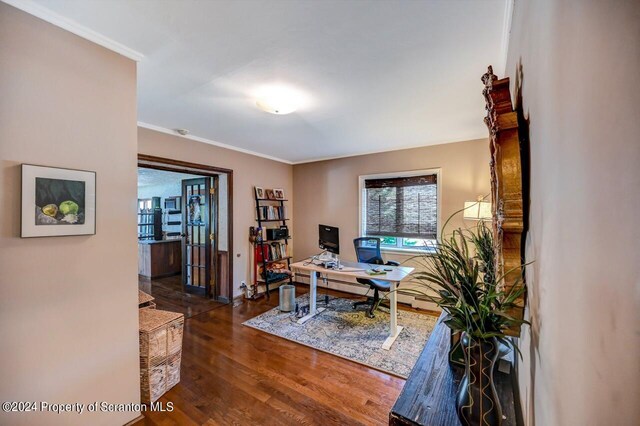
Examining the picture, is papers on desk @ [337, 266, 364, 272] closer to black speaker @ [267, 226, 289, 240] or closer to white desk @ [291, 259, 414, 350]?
white desk @ [291, 259, 414, 350]

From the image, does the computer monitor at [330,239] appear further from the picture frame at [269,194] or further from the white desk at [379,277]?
the picture frame at [269,194]

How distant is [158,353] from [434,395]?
2094mm

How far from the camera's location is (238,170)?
4250 millimetres

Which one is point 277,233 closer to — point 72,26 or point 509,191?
point 72,26

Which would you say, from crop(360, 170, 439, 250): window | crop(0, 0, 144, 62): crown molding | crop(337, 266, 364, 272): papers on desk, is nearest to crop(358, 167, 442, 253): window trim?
crop(360, 170, 439, 250): window

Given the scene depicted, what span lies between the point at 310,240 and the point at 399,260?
5.94 ft

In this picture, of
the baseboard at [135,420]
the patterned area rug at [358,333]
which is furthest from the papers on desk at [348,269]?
the baseboard at [135,420]

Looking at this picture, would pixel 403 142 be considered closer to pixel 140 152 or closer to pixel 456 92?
pixel 456 92

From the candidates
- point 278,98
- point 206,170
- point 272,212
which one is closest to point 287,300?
point 272,212

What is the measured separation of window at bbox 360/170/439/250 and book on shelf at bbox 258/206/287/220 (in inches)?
63.2

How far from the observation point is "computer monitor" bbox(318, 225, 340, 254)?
3941 millimetres

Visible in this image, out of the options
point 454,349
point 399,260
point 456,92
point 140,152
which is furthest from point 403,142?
point 140,152

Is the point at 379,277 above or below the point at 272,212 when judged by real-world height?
below

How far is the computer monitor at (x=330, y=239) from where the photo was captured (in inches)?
155
